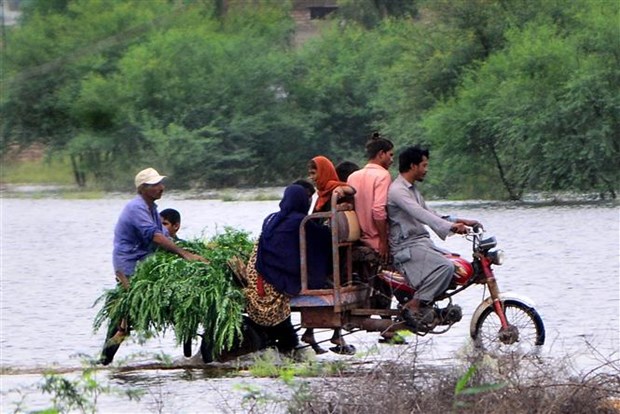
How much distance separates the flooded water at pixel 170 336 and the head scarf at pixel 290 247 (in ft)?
2.22

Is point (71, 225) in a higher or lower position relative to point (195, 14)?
lower

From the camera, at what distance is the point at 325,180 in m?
12.0

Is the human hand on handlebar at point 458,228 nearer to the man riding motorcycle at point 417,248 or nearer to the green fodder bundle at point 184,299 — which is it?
the man riding motorcycle at point 417,248

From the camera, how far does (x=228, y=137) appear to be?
57406 mm

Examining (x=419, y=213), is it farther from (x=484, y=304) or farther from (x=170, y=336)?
(x=170, y=336)

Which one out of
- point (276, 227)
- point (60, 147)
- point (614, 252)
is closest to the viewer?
point (276, 227)

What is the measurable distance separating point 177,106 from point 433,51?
1330 cm

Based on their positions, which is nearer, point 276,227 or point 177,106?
point 276,227

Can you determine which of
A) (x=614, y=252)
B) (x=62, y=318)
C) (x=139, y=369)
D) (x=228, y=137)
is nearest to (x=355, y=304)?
(x=139, y=369)

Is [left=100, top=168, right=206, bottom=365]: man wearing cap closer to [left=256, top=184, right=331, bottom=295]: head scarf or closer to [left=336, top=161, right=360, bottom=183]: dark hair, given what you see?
[left=256, top=184, right=331, bottom=295]: head scarf

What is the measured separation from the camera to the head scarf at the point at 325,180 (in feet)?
39.1

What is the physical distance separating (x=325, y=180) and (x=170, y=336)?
4.09 metres

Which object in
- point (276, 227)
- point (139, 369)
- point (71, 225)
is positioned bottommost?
point (71, 225)

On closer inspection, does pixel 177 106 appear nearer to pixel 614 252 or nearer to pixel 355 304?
pixel 614 252
